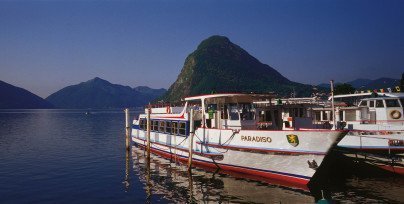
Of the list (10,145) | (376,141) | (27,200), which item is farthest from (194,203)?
(10,145)

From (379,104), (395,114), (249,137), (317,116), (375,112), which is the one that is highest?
(379,104)

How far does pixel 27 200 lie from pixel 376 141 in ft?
82.7

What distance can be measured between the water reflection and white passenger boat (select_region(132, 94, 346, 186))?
3.72ft

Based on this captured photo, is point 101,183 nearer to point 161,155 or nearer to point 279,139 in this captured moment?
point 161,155

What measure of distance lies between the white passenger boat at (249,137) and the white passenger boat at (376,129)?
12.3 feet

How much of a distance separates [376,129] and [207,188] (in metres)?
15.6

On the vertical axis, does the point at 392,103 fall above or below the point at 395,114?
above

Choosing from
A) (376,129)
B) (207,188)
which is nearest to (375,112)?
(376,129)

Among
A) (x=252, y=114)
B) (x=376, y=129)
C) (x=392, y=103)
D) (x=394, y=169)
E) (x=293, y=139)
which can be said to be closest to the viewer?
(x=293, y=139)

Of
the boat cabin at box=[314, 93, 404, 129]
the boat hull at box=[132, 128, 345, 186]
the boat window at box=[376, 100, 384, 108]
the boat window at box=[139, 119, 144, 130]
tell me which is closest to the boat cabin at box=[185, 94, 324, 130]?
the boat hull at box=[132, 128, 345, 186]

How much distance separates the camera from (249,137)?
22.3m

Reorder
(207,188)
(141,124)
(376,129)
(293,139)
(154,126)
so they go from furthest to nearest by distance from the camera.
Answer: (141,124) → (154,126) → (376,129) → (207,188) → (293,139)

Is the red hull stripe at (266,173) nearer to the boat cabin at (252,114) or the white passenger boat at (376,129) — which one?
the boat cabin at (252,114)

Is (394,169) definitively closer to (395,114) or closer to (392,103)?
(395,114)
